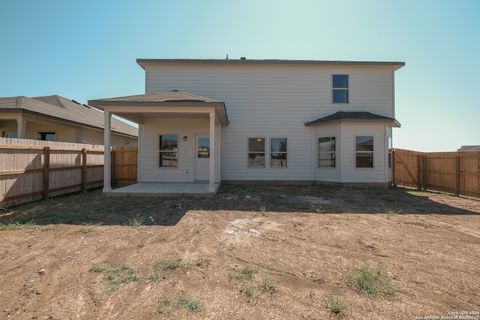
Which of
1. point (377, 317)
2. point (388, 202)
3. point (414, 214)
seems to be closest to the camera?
point (377, 317)

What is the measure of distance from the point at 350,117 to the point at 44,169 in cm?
1265

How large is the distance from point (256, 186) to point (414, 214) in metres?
6.65

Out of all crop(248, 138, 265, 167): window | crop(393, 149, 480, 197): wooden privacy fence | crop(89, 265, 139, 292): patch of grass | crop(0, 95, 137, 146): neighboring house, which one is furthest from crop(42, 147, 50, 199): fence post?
crop(393, 149, 480, 197): wooden privacy fence

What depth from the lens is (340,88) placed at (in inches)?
509

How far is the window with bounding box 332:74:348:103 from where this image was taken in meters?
12.9

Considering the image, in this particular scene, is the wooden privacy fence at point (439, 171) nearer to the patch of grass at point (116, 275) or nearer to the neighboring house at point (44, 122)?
the patch of grass at point (116, 275)

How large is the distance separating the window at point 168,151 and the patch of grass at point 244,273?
929 cm

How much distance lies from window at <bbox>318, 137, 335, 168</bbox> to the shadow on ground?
2.33 metres

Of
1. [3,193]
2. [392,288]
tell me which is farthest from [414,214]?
[3,193]

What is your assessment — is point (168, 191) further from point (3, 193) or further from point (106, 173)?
point (3, 193)

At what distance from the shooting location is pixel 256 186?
12211mm

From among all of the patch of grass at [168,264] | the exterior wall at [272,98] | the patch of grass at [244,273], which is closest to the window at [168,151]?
the exterior wall at [272,98]

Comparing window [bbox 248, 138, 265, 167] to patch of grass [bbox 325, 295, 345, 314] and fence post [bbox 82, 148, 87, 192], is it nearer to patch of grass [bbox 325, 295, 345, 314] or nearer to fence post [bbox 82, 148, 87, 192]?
fence post [bbox 82, 148, 87, 192]

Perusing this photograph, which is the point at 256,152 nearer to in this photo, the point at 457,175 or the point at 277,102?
the point at 277,102
